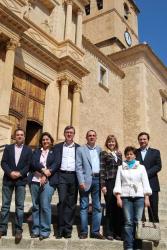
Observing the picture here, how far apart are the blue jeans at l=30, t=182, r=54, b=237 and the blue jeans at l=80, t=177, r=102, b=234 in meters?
0.56

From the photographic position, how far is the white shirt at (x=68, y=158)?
5539mm

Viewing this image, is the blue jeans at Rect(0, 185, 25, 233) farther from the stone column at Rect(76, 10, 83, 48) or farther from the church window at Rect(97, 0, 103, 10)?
the church window at Rect(97, 0, 103, 10)

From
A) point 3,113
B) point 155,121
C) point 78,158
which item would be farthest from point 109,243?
point 155,121

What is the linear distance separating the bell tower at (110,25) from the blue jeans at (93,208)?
21.6 meters

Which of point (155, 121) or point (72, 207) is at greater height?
point (155, 121)

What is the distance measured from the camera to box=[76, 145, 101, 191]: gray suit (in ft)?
17.8

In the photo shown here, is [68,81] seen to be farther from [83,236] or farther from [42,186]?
[83,236]

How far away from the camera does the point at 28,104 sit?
13633mm

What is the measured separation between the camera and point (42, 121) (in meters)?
14.2

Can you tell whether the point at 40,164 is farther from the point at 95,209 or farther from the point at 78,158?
the point at 95,209

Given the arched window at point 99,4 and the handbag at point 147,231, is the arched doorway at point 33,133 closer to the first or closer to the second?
the handbag at point 147,231

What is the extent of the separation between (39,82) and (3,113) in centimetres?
405

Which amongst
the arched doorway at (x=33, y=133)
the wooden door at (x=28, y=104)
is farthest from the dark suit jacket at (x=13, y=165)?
the arched doorway at (x=33, y=133)

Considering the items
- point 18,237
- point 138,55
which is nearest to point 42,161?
point 18,237
